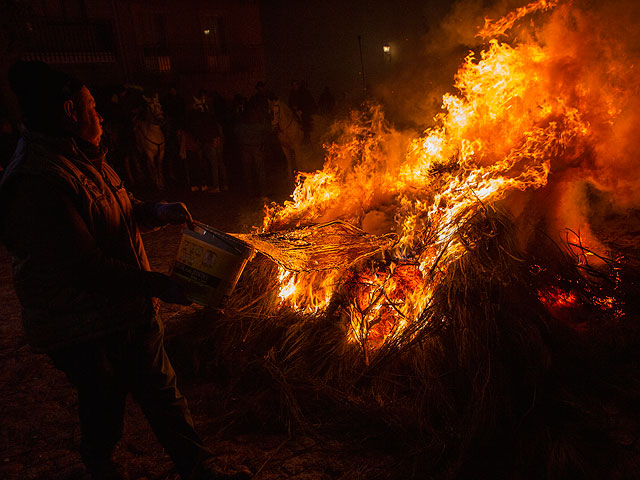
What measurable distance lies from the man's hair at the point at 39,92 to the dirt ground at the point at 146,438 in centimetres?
213

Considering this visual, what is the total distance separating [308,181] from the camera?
17.2 ft

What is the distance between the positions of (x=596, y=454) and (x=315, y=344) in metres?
1.97

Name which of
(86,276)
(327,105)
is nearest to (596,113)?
(86,276)

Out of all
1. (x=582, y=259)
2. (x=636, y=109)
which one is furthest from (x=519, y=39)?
(x=582, y=259)

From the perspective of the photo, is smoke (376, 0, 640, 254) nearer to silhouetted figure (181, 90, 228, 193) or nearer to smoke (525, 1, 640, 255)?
smoke (525, 1, 640, 255)

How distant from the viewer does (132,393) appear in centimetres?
251

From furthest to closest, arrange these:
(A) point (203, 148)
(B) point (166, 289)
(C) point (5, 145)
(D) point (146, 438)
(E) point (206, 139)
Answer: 1. (A) point (203, 148)
2. (E) point (206, 139)
3. (C) point (5, 145)
4. (D) point (146, 438)
5. (B) point (166, 289)

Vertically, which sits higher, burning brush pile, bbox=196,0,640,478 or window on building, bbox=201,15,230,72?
window on building, bbox=201,15,230,72

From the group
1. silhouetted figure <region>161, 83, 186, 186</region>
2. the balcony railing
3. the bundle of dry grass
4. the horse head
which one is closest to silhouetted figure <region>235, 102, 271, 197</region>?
the horse head

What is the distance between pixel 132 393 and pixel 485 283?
7.95 feet

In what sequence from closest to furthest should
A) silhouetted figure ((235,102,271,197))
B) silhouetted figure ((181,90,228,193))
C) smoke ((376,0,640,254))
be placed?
smoke ((376,0,640,254)), silhouetted figure ((235,102,271,197)), silhouetted figure ((181,90,228,193))

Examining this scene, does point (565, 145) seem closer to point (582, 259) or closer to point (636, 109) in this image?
point (636, 109)

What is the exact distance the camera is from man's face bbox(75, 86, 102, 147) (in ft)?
7.50

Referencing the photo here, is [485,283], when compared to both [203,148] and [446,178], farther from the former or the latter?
[203,148]
